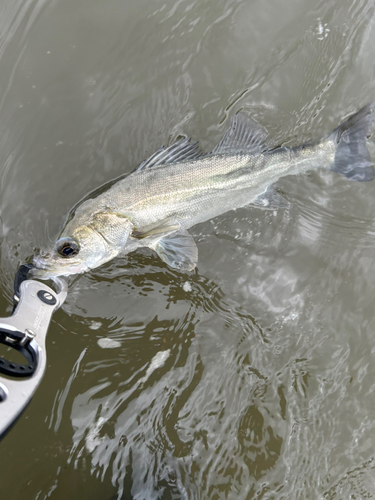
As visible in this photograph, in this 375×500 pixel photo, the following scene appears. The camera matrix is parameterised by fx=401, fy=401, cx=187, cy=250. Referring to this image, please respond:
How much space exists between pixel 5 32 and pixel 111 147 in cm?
136

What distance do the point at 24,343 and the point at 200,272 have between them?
1.83 meters

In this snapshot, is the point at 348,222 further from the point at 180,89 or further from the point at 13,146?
the point at 13,146

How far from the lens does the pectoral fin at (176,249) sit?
3084mm

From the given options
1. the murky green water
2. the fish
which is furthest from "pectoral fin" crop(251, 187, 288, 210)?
the murky green water

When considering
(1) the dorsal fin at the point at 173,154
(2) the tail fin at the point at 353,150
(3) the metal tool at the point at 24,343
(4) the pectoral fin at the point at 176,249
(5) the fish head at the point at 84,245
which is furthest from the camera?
(2) the tail fin at the point at 353,150

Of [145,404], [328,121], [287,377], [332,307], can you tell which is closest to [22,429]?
[145,404]

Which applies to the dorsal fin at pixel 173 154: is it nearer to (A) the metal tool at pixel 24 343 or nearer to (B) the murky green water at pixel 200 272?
(B) the murky green water at pixel 200 272

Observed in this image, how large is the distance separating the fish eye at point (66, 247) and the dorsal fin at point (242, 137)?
4.16 feet

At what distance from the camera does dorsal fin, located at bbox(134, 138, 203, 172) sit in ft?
9.76

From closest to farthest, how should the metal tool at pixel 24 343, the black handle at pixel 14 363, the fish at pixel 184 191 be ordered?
the metal tool at pixel 24 343
the black handle at pixel 14 363
the fish at pixel 184 191

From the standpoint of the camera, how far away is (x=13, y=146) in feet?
11.3

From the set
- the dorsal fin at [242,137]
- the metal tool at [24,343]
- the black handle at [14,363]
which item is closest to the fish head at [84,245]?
the metal tool at [24,343]

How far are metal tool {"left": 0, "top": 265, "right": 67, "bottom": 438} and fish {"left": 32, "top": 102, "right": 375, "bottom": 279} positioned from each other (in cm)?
33

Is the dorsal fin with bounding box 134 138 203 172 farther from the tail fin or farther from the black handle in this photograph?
the black handle
